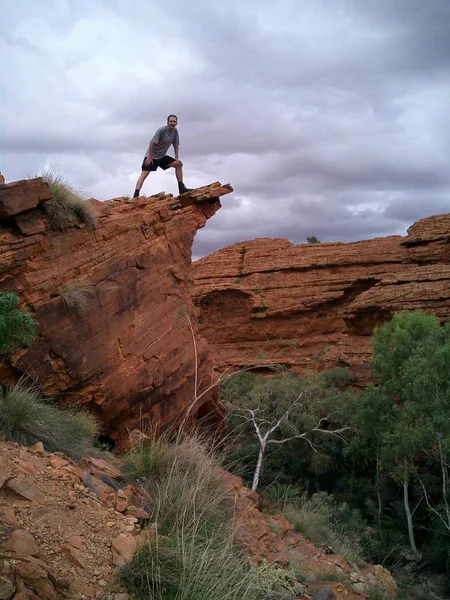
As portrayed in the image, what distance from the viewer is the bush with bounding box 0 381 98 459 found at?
6180 millimetres

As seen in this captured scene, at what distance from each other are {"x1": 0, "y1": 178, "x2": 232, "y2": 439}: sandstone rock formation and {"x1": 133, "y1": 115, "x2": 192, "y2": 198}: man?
61cm

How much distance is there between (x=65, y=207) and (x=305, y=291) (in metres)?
26.2

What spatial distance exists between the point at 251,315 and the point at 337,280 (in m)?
5.54

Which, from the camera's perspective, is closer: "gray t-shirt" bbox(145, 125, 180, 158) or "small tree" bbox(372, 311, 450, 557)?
"gray t-shirt" bbox(145, 125, 180, 158)

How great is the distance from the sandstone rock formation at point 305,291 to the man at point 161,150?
59.8ft

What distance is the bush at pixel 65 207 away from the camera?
29.5 ft

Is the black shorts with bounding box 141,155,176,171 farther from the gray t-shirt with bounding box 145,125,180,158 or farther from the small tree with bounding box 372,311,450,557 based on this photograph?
the small tree with bounding box 372,311,450,557

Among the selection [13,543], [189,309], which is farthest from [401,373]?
[13,543]

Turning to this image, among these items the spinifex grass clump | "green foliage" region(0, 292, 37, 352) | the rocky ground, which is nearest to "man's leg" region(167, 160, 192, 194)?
"green foliage" region(0, 292, 37, 352)

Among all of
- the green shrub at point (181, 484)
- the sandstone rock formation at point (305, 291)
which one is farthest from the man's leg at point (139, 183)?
the sandstone rock formation at point (305, 291)

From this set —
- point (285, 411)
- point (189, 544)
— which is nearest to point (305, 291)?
point (285, 411)

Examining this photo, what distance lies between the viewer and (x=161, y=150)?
36.9 feet

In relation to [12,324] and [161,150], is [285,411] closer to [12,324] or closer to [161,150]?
[161,150]

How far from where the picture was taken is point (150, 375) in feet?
33.8
